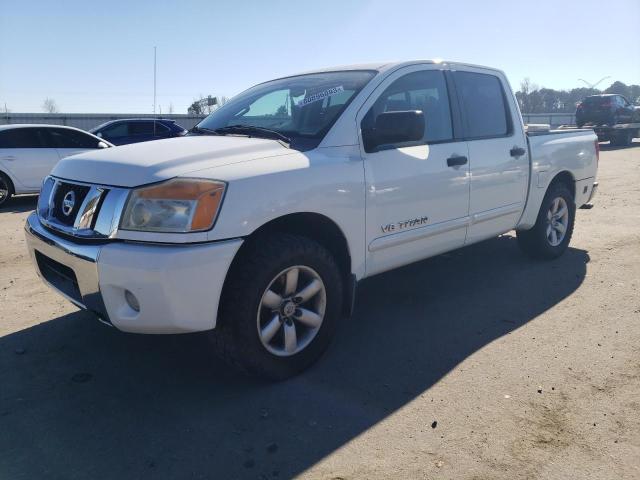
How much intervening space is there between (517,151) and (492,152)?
0.42 meters

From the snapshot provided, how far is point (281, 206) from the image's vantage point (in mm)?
2816

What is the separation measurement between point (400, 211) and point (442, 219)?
1.69 ft

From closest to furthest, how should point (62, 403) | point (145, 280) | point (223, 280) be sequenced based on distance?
point (145, 280), point (223, 280), point (62, 403)

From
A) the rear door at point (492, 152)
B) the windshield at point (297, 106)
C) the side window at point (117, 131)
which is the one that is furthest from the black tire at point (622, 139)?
the windshield at point (297, 106)

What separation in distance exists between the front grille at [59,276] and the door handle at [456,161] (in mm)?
2571

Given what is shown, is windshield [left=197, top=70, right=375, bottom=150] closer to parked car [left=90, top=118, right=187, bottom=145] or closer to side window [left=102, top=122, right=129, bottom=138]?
parked car [left=90, top=118, right=187, bottom=145]

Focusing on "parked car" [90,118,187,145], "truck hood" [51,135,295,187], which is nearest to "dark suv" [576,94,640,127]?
"parked car" [90,118,187,145]

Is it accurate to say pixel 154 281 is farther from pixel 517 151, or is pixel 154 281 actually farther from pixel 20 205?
pixel 20 205

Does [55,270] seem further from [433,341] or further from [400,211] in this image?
[433,341]

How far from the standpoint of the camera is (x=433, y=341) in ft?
11.8

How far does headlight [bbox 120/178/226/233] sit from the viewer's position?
256 centimetres

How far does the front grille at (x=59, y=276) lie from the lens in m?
2.84

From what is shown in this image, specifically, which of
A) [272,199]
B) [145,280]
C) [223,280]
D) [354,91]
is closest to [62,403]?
[145,280]

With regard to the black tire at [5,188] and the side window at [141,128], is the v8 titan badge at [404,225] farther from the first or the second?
the side window at [141,128]
